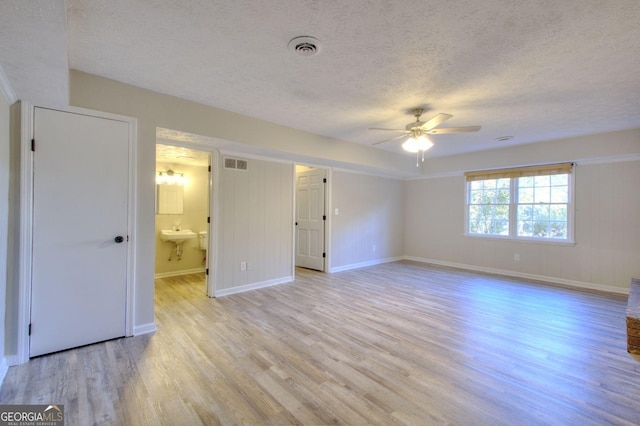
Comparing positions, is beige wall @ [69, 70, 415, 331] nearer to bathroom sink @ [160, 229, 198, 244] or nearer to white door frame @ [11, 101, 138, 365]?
white door frame @ [11, 101, 138, 365]

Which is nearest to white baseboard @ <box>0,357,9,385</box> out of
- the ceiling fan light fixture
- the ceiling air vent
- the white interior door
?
the ceiling air vent

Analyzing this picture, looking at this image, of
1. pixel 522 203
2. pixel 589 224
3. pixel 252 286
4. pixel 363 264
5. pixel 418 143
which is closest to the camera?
pixel 418 143

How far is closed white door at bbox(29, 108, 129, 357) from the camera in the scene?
241cm

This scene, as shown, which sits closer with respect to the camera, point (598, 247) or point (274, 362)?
point (274, 362)

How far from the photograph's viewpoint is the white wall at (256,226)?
4.19 metres

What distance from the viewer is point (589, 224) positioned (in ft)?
15.9

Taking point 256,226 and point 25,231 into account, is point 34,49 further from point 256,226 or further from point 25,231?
point 256,226

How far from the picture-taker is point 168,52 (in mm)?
2244

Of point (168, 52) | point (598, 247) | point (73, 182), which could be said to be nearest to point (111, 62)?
point (168, 52)

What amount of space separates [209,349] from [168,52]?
2.56 metres

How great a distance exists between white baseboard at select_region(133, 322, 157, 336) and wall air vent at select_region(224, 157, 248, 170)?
223 cm

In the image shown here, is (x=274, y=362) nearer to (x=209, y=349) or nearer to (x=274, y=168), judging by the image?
(x=209, y=349)

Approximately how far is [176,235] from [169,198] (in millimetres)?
766
